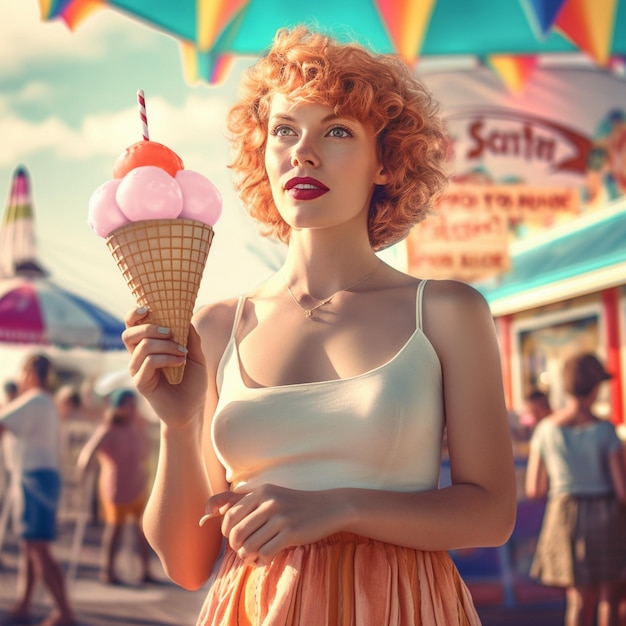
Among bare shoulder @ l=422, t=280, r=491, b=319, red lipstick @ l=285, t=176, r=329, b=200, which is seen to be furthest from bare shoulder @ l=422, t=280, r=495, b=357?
red lipstick @ l=285, t=176, r=329, b=200

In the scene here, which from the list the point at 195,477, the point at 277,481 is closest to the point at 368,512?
the point at 277,481

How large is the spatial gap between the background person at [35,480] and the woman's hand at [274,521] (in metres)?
4.42

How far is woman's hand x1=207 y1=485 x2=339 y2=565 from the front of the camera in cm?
117

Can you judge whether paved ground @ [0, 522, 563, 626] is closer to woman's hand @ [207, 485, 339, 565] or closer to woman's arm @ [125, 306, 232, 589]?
woman's arm @ [125, 306, 232, 589]

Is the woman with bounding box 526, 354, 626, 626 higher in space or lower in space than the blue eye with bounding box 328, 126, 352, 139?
lower

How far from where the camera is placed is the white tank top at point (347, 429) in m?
1.34

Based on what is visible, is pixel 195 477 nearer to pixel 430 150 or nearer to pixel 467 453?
pixel 467 453

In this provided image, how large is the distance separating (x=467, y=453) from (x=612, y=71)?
5.13m

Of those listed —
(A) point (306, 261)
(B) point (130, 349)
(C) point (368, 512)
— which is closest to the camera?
(C) point (368, 512)

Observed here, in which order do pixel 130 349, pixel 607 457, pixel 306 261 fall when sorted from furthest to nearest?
pixel 607 457
pixel 306 261
pixel 130 349

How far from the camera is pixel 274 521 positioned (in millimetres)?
1178

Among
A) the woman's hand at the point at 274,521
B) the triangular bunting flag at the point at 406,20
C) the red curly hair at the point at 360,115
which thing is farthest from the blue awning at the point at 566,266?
the woman's hand at the point at 274,521

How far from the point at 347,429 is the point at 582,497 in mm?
4053

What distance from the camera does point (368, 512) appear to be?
1.26m
